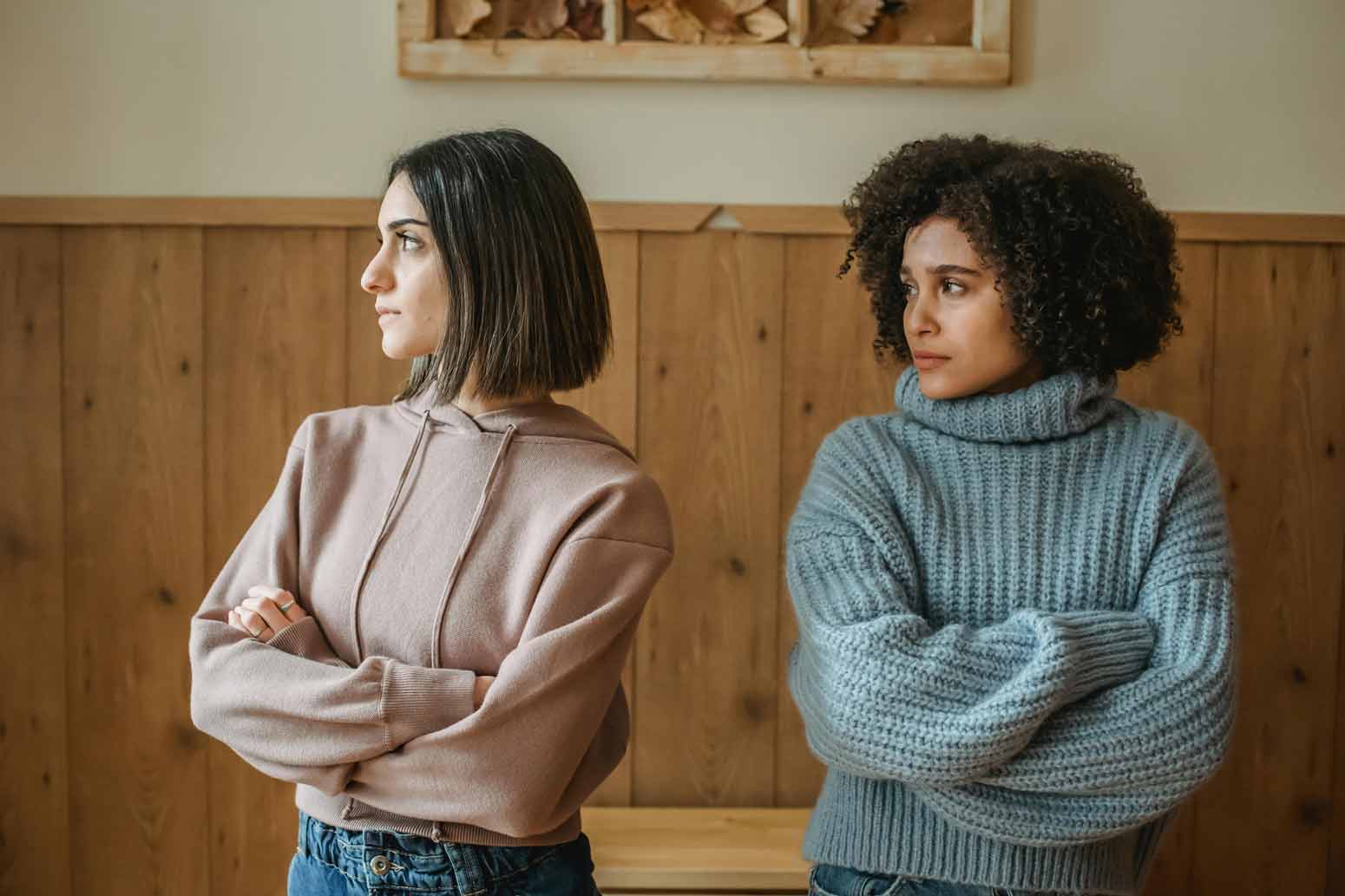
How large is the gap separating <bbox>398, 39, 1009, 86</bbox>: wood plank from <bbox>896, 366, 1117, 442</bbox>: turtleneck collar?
0.74 m

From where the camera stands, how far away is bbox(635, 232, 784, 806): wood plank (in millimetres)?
1973

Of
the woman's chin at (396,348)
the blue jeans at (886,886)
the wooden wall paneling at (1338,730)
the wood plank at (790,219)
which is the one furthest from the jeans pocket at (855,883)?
the wooden wall paneling at (1338,730)

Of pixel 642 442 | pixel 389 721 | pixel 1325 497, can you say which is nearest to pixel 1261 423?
pixel 1325 497

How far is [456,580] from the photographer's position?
1232 mm

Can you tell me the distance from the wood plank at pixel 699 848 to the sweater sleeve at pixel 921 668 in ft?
1.68

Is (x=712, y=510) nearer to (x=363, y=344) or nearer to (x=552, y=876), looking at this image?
(x=363, y=344)

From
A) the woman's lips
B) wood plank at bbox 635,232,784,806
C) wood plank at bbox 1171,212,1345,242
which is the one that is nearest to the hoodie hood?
the woman's lips

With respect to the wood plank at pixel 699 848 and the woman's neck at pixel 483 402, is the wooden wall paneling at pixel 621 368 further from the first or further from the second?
the woman's neck at pixel 483 402

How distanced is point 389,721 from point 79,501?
1.16 metres

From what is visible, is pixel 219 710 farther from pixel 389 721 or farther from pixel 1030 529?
pixel 1030 529

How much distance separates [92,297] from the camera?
6.50ft

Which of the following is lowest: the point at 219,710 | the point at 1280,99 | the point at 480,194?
the point at 219,710

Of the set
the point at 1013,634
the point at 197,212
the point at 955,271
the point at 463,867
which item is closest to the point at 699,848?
the point at 463,867

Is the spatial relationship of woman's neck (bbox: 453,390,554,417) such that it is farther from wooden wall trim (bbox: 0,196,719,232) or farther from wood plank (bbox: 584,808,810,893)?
wood plank (bbox: 584,808,810,893)
